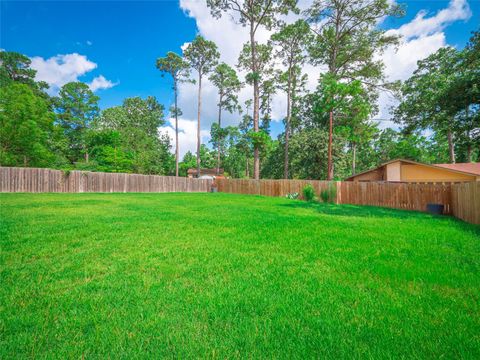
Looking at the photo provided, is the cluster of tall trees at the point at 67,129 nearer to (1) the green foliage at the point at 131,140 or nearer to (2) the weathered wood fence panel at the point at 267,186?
(1) the green foliage at the point at 131,140

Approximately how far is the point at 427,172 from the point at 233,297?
63.3 feet

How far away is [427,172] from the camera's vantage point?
15.2 metres

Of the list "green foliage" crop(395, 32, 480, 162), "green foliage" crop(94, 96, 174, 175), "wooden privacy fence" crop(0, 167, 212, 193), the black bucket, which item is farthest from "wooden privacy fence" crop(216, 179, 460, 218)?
"green foliage" crop(94, 96, 174, 175)

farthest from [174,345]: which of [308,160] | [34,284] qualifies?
[308,160]

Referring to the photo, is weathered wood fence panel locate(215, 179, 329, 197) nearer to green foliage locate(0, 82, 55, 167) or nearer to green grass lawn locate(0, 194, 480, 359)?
green grass lawn locate(0, 194, 480, 359)

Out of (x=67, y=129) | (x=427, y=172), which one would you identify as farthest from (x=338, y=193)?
(x=67, y=129)

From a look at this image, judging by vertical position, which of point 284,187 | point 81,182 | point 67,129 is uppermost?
point 67,129

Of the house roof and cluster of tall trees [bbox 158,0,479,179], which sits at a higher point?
cluster of tall trees [bbox 158,0,479,179]

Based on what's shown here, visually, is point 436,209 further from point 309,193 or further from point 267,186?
point 267,186

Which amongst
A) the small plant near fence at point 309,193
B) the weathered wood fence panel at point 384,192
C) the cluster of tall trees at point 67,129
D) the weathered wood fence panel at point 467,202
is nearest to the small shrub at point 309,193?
the small plant near fence at point 309,193

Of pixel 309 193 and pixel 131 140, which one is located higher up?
pixel 131 140

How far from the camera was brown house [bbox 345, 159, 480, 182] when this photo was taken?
1358 centimetres

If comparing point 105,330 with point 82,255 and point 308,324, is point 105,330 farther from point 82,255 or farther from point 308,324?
point 82,255

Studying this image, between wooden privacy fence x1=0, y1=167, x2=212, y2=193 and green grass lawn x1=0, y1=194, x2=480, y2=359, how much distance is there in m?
12.6
